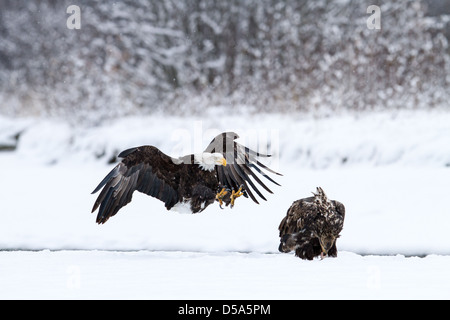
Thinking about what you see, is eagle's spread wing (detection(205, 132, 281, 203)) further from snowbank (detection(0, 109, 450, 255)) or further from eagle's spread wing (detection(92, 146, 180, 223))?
snowbank (detection(0, 109, 450, 255))

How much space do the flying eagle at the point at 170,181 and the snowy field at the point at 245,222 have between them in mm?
441

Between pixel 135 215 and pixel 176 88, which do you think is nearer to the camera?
pixel 135 215

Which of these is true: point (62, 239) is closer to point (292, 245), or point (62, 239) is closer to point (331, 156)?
point (292, 245)

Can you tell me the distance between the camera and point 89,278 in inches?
179

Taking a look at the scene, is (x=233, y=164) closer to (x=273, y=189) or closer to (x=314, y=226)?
(x=314, y=226)

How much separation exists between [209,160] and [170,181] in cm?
39

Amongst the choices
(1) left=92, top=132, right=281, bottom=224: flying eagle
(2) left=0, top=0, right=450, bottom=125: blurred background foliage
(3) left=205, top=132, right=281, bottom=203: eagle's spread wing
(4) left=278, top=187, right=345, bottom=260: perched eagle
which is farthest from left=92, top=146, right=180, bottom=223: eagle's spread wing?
(2) left=0, top=0, right=450, bottom=125: blurred background foliage

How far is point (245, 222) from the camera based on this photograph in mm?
6680

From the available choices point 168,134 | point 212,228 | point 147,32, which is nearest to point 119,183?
point 212,228

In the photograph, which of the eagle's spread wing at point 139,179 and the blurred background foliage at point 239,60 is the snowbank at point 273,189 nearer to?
the blurred background foliage at point 239,60

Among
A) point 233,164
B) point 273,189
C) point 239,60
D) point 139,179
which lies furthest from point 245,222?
point 239,60

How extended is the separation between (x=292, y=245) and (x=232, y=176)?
667 millimetres

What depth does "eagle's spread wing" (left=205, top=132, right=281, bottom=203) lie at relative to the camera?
5.20 m

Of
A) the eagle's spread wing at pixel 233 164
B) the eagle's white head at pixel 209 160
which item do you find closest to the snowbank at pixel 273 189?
the eagle's spread wing at pixel 233 164
